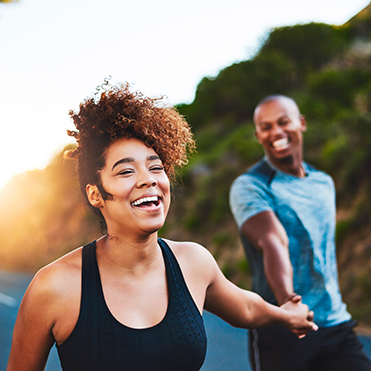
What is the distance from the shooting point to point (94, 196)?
2.08 m

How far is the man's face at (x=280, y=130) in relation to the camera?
333cm

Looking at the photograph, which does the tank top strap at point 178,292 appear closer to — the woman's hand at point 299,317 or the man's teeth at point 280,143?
the woman's hand at point 299,317

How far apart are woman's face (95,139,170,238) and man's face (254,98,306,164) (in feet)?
4.98

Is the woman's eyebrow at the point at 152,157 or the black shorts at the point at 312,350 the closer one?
the woman's eyebrow at the point at 152,157

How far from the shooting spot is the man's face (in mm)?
3334

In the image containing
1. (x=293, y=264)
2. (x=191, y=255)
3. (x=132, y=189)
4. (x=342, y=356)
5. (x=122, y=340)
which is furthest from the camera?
(x=293, y=264)

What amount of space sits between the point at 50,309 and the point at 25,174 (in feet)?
134

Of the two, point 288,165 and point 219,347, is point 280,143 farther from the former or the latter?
point 219,347

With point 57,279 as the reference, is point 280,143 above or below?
above

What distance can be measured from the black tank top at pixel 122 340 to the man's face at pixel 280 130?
1694 mm

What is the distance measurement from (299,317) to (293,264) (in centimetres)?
37

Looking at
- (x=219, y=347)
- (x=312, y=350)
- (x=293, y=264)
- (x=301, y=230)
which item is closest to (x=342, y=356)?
(x=312, y=350)

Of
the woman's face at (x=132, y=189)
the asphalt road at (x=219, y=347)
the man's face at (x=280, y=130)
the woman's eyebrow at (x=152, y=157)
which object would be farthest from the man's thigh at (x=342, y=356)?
the asphalt road at (x=219, y=347)

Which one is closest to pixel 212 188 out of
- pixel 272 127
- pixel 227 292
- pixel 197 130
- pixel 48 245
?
pixel 197 130
